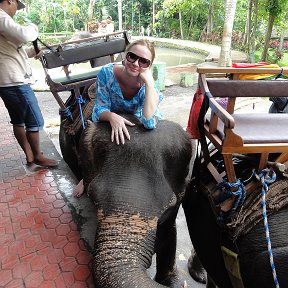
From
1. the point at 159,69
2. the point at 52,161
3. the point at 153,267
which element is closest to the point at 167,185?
the point at 153,267

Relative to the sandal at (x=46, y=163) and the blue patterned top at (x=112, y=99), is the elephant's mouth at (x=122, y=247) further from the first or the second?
the sandal at (x=46, y=163)

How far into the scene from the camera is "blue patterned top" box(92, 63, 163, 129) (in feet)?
7.22

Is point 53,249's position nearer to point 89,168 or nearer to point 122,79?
point 89,168

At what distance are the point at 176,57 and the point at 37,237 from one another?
19.4 meters

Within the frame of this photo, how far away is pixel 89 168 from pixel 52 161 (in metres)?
2.04

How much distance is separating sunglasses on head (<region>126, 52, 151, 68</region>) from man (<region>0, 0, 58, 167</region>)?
5.59ft

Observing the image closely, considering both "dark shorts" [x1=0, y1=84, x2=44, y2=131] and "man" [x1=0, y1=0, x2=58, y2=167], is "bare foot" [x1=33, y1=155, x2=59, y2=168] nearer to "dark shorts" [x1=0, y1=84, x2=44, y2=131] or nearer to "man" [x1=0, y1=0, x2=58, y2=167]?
"man" [x1=0, y1=0, x2=58, y2=167]

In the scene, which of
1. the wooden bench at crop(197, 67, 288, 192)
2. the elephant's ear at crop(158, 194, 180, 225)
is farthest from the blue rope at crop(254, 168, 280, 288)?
the elephant's ear at crop(158, 194, 180, 225)

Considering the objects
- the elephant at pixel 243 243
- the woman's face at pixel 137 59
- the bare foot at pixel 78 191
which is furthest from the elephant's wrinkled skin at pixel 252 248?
the bare foot at pixel 78 191

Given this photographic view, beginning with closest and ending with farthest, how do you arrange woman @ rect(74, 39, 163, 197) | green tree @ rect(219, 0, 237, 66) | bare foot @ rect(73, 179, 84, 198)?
woman @ rect(74, 39, 163, 197) → bare foot @ rect(73, 179, 84, 198) → green tree @ rect(219, 0, 237, 66)

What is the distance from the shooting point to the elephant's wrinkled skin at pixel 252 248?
1.76 m

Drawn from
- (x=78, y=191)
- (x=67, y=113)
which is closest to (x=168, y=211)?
(x=78, y=191)

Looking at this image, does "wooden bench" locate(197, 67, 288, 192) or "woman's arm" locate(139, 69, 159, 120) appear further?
"woman's arm" locate(139, 69, 159, 120)

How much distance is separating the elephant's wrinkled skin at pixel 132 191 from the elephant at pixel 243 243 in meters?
0.25
